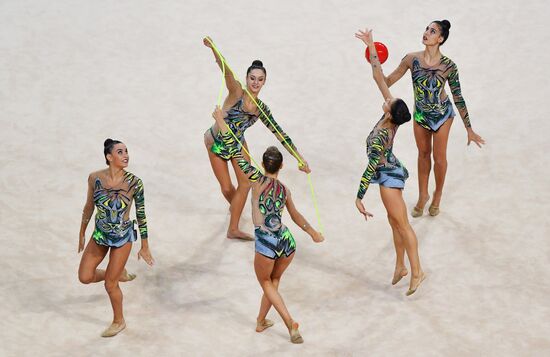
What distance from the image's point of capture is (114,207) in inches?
289

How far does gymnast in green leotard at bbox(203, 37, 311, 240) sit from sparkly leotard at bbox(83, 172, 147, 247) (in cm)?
133

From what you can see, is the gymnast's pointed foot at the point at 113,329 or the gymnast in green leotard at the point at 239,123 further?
the gymnast in green leotard at the point at 239,123

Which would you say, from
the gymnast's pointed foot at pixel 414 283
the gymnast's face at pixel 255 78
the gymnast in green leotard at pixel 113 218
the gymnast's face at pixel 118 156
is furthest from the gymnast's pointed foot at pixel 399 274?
the gymnast's face at pixel 118 156

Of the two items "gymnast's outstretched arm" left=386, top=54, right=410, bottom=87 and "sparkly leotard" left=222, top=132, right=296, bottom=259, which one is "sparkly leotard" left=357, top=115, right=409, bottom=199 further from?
"gymnast's outstretched arm" left=386, top=54, right=410, bottom=87

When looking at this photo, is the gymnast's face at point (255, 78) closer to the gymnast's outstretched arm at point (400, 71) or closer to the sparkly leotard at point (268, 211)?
the gymnast's outstretched arm at point (400, 71)

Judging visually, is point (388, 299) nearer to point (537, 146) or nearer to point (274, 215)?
point (274, 215)

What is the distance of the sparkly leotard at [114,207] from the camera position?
24.0ft

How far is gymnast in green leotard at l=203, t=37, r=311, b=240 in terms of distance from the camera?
8.28 m

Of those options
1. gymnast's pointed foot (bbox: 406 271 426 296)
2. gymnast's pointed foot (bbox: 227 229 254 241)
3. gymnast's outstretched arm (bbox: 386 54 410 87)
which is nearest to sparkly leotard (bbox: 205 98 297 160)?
gymnast's pointed foot (bbox: 227 229 254 241)

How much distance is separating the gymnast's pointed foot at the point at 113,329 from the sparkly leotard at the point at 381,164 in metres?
2.05

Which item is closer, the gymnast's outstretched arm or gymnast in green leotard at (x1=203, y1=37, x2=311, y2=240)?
gymnast in green leotard at (x1=203, y1=37, x2=311, y2=240)

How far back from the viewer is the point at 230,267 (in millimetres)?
8484

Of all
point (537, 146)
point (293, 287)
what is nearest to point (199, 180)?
point (293, 287)

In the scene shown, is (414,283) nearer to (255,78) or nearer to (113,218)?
A: (255,78)
